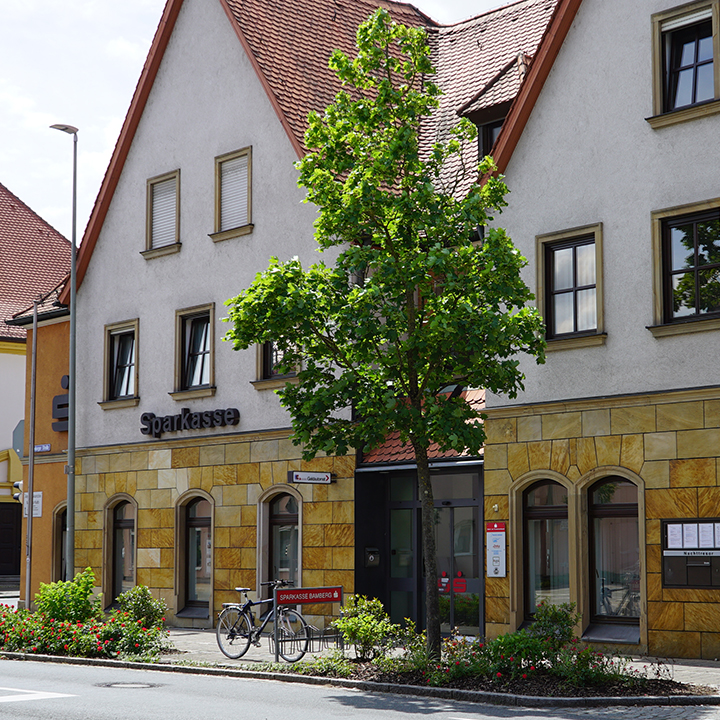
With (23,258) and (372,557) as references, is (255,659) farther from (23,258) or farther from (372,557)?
(23,258)

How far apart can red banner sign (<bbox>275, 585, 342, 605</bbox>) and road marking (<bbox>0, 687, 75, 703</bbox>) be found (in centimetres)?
409

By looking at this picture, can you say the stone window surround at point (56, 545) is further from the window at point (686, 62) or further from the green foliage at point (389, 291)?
the window at point (686, 62)

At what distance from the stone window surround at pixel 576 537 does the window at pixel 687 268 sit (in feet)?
7.68

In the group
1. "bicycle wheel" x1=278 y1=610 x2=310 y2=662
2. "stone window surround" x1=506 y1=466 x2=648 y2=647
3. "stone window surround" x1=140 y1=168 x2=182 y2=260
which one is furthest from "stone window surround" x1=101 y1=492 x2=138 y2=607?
"stone window surround" x1=506 y1=466 x2=648 y2=647

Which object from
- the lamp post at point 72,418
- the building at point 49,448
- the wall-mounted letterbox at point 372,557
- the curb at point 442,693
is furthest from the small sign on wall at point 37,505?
the curb at point 442,693

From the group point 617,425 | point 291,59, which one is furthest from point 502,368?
point 291,59

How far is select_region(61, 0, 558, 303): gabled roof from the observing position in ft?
77.2

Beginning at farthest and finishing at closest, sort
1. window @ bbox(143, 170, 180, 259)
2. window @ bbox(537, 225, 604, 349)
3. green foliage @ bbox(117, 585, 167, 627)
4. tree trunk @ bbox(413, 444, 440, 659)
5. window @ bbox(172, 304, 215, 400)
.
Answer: window @ bbox(143, 170, 180, 259) < window @ bbox(172, 304, 215, 400) < green foliage @ bbox(117, 585, 167, 627) < window @ bbox(537, 225, 604, 349) < tree trunk @ bbox(413, 444, 440, 659)

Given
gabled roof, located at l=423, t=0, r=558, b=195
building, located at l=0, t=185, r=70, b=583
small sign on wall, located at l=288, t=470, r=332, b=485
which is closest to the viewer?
small sign on wall, located at l=288, t=470, r=332, b=485

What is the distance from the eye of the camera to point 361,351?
15195 millimetres

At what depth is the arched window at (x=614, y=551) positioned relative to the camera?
17.2 metres

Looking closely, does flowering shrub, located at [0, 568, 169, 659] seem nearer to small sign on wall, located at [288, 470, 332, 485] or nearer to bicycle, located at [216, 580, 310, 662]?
bicycle, located at [216, 580, 310, 662]

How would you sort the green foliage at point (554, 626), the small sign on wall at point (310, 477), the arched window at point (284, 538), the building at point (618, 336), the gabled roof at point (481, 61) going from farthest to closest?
the arched window at point (284, 538)
the gabled roof at point (481, 61)
the small sign on wall at point (310, 477)
the building at point (618, 336)
the green foliage at point (554, 626)

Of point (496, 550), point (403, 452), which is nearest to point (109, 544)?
point (403, 452)
